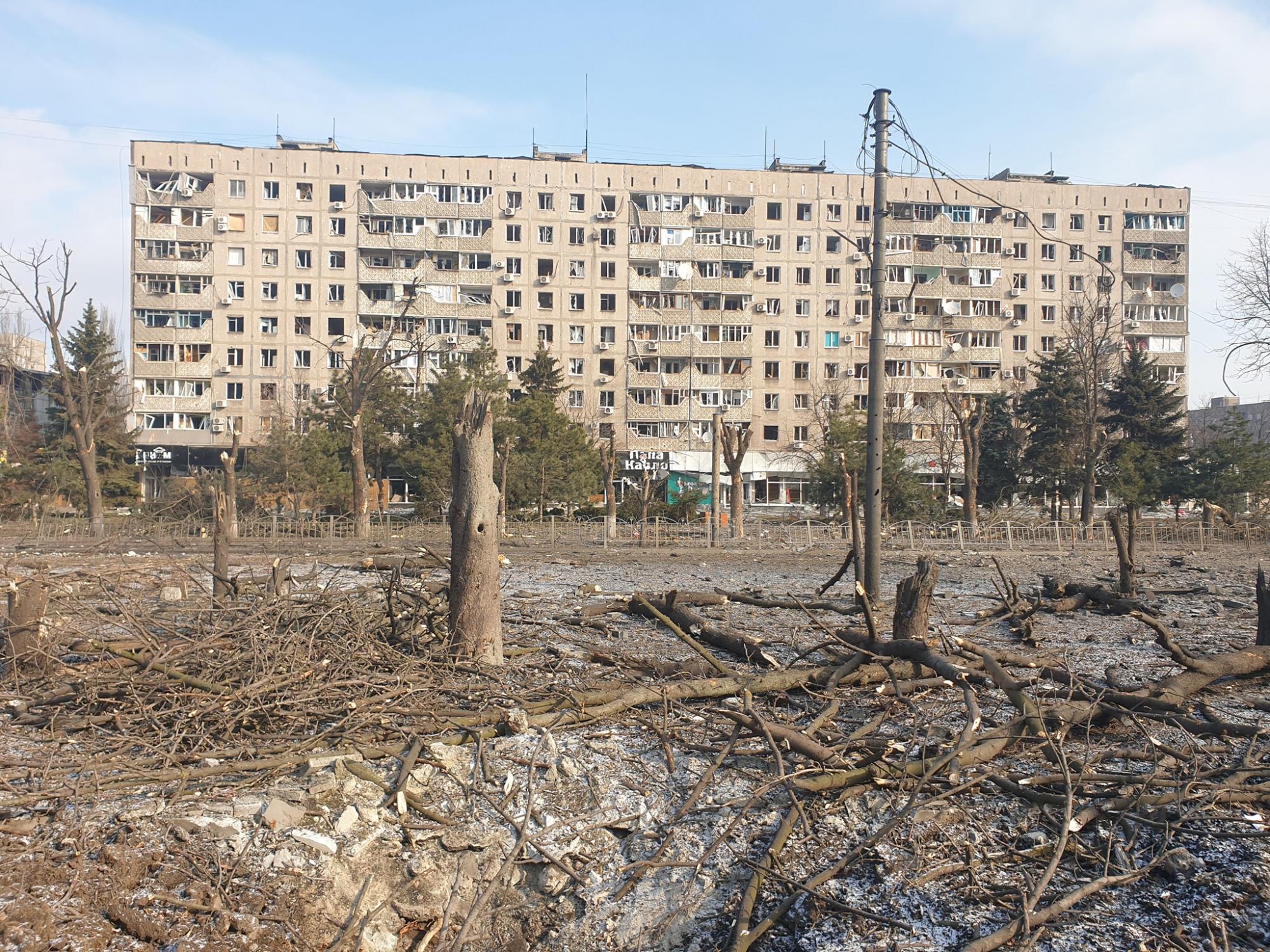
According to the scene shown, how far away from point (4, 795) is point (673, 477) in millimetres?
52311

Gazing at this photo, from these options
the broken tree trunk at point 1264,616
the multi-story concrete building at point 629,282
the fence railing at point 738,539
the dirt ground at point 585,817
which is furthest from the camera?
the multi-story concrete building at point 629,282

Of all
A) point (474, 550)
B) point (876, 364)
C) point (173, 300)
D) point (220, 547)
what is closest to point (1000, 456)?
point (876, 364)

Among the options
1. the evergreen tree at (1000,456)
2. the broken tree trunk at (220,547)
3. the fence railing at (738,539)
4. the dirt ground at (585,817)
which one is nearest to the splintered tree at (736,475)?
the fence railing at (738,539)

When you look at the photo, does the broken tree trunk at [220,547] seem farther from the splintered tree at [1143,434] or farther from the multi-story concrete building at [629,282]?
the multi-story concrete building at [629,282]

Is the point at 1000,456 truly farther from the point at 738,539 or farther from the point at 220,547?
the point at 220,547

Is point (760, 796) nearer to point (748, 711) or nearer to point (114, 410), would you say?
point (748, 711)

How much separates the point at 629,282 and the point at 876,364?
45775 mm

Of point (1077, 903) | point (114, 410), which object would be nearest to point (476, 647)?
point (1077, 903)

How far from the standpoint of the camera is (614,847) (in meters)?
5.30

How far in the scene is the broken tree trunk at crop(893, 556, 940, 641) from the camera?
8234 mm

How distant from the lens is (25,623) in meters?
7.62

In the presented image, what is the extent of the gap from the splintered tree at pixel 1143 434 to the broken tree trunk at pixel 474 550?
3799 centimetres

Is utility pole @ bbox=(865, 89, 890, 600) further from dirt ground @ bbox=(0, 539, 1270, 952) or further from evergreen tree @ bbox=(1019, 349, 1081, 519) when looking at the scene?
evergreen tree @ bbox=(1019, 349, 1081, 519)

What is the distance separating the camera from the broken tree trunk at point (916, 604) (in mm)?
8234
